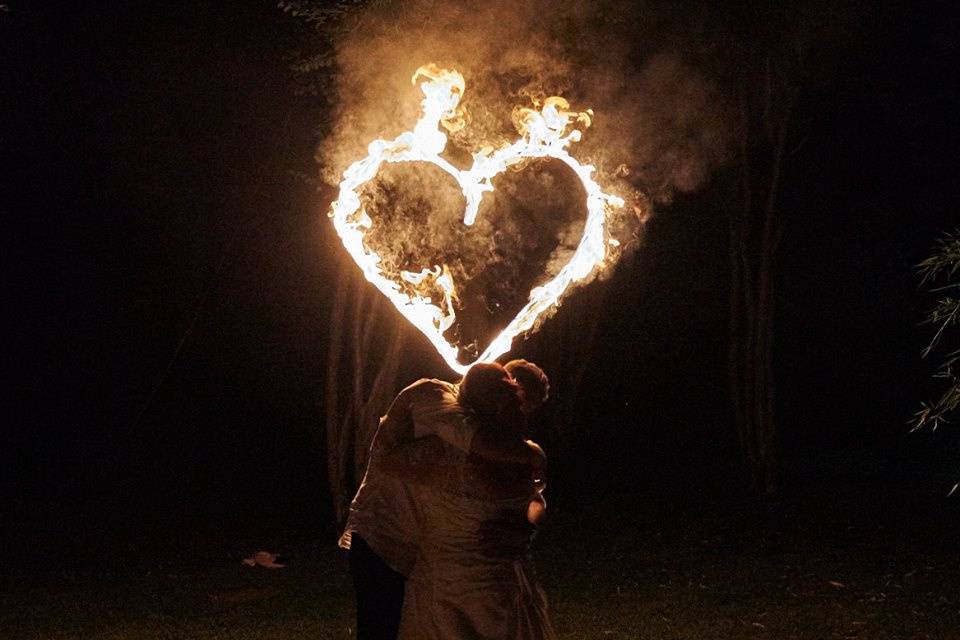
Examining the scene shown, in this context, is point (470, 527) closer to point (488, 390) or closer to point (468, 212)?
point (488, 390)

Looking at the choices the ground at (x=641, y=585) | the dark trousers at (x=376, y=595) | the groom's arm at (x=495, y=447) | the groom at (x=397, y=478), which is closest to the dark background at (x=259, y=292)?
the ground at (x=641, y=585)

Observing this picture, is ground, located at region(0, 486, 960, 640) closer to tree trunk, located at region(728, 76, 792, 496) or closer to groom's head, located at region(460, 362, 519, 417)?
tree trunk, located at region(728, 76, 792, 496)

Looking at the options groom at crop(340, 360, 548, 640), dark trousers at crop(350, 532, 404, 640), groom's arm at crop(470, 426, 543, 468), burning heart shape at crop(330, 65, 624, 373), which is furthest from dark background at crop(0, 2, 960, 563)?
groom's arm at crop(470, 426, 543, 468)

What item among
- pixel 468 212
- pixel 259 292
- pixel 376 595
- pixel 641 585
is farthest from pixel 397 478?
pixel 259 292

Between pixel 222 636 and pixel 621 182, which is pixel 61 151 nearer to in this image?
pixel 621 182

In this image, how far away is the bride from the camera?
5273mm

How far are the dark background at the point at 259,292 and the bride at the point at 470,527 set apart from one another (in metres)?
7.09

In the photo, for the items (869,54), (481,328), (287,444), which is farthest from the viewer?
(287,444)

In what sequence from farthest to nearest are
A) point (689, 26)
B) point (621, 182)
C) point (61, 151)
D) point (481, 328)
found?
point (61, 151) → point (689, 26) → point (621, 182) → point (481, 328)

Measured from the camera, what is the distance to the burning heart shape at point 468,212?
6.71m

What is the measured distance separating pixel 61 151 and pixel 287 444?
693 centimetres

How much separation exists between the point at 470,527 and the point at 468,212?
3.73 metres

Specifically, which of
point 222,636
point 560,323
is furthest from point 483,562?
point 560,323

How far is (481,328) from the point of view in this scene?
434 inches
